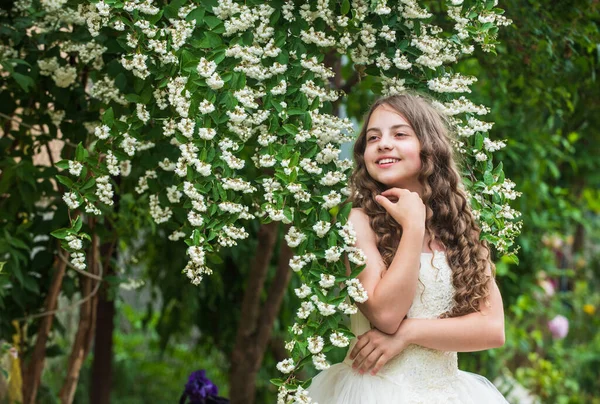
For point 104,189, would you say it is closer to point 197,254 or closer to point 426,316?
point 197,254

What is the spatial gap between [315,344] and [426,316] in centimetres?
45

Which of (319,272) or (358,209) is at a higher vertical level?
(358,209)

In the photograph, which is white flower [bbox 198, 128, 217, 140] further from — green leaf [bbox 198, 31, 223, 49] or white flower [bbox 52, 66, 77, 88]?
white flower [bbox 52, 66, 77, 88]

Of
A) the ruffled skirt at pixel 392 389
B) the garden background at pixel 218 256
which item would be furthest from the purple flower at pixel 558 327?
the ruffled skirt at pixel 392 389

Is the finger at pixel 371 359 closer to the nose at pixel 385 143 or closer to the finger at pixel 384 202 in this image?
the finger at pixel 384 202

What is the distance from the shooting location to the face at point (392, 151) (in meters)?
2.17

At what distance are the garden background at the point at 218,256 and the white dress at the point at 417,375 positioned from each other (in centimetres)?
22

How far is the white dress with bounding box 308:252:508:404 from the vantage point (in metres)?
2.12

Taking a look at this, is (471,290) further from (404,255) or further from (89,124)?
(89,124)

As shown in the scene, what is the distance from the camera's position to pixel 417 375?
84.4 inches

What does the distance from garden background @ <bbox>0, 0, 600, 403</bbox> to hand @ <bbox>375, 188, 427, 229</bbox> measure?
0.28 metres

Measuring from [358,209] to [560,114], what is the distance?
1.26 meters

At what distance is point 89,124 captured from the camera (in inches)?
101

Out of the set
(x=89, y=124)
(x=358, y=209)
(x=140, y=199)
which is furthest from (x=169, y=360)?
(x=358, y=209)
